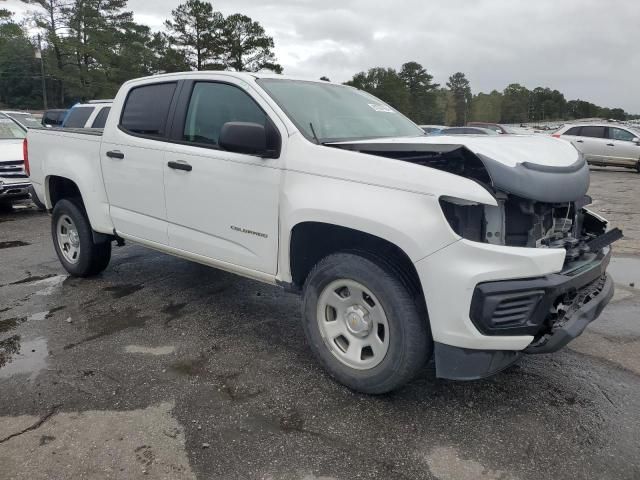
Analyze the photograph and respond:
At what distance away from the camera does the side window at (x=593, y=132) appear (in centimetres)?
1988

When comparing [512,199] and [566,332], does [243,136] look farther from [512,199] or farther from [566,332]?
[566,332]

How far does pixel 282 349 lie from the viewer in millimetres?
3863

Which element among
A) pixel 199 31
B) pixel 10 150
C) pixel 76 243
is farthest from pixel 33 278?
pixel 199 31

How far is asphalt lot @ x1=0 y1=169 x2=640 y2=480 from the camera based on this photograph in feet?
8.46

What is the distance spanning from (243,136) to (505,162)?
1545mm

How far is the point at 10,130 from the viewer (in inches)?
429

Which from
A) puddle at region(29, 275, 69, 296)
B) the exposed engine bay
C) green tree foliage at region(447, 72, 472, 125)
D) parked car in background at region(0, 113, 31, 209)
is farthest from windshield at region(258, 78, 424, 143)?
green tree foliage at region(447, 72, 472, 125)

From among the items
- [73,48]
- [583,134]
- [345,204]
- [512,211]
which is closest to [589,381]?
[512,211]

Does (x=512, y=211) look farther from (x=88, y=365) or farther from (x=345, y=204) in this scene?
Result: (x=88, y=365)

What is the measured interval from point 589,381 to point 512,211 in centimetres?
139

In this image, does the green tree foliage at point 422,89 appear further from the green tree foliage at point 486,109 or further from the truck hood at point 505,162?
the truck hood at point 505,162

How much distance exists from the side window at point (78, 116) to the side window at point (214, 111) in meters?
6.18

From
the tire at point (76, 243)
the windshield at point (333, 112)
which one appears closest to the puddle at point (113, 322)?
the tire at point (76, 243)

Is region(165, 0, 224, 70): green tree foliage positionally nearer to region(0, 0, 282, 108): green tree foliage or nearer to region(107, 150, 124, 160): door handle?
region(0, 0, 282, 108): green tree foliage
